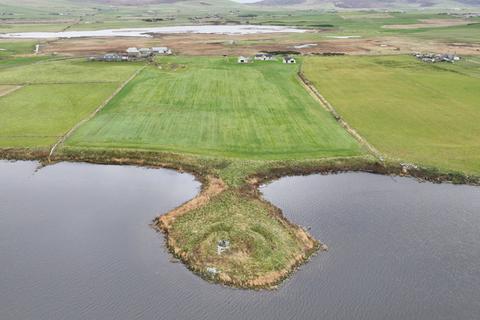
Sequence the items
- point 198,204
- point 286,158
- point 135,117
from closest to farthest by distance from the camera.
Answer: point 198,204, point 286,158, point 135,117

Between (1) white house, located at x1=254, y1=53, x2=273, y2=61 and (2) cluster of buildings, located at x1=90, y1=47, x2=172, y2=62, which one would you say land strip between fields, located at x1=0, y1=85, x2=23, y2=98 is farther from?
(1) white house, located at x1=254, y1=53, x2=273, y2=61

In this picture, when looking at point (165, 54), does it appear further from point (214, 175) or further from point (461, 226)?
point (461, 226)

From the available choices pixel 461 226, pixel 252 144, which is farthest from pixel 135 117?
pixel 461 226

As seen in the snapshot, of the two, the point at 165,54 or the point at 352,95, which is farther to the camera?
the point at 165,54

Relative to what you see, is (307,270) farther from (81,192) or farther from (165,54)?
(165,54)

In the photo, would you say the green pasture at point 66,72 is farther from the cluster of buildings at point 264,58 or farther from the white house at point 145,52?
the cluster of buildings at point 264,58

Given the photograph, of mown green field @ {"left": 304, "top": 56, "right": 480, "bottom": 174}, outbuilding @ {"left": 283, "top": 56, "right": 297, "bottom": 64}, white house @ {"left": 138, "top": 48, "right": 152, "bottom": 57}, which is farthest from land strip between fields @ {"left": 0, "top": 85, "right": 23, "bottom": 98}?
outbuilding @ {"left": 283, "top": 56, "right": 297, "bottom": 64}

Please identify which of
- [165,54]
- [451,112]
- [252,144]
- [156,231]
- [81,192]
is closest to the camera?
[156,231]
